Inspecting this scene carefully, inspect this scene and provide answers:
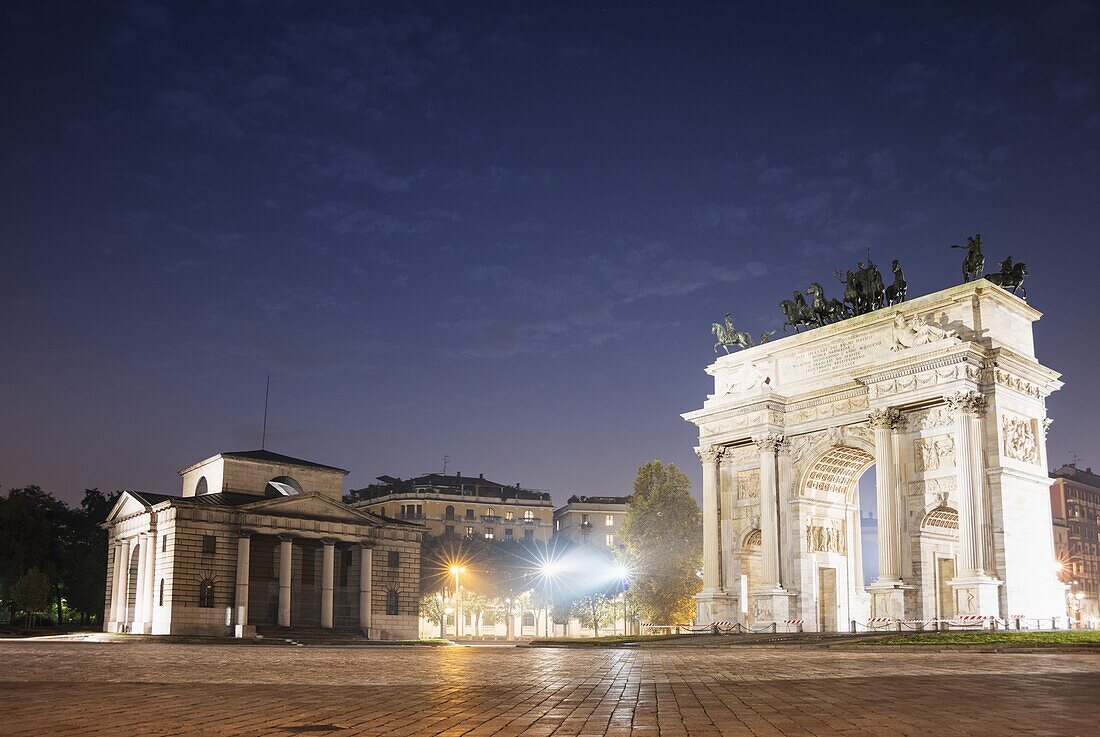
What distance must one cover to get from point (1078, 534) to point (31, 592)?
10750cm

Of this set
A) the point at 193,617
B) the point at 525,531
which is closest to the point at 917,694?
the point at 193,617

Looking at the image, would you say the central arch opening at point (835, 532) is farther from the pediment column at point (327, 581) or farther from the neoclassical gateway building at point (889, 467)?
the pediment column at point (327, 581)

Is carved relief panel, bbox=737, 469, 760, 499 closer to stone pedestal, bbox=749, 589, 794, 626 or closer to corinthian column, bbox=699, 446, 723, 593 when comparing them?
corinthian column, bbox=699, 446, 723, 593

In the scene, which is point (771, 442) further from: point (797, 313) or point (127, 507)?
point (127, 507)

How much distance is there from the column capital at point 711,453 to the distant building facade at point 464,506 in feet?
230

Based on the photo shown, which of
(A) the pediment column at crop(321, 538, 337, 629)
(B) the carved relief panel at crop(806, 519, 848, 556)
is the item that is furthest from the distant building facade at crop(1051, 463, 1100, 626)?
(A) the pediment column at crop(321, 538, 337, 629)

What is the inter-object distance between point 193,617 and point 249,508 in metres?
7.29

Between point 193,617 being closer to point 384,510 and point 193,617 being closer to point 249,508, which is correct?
point 249,508

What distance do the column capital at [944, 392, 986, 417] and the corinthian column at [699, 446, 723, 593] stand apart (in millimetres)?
13828

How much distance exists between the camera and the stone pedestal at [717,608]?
5028cm

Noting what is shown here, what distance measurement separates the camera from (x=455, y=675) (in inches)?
667

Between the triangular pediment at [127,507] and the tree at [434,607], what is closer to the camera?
the triangular pediment at [127,507]

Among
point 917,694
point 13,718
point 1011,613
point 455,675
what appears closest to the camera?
point 13,718

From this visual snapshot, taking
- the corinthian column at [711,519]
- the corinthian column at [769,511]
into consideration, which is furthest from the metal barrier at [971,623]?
the corinthian column at [711,519]
